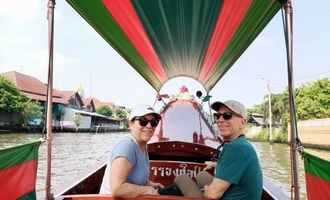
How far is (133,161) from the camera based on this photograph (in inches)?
102

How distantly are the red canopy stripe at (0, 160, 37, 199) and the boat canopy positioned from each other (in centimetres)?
157

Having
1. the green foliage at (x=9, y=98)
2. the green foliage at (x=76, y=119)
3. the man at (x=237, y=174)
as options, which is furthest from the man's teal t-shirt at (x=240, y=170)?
the green foliage at (x=76, y=119)

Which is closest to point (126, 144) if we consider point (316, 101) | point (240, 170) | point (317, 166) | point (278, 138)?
point (240, 170)

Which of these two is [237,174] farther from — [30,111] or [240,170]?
[30,111]

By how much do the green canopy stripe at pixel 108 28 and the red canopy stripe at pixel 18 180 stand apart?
156 cm

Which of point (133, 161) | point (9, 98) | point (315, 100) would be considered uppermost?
point (9, 98)

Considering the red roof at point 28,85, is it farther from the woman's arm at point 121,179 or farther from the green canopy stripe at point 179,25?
the woman's arm at point 121,179

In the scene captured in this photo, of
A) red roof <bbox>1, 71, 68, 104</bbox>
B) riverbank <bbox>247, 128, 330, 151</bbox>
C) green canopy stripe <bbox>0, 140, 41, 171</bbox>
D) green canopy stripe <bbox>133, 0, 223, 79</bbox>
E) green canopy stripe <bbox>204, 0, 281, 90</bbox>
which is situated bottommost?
riverbank <bbox>247, 128, 330, 151</bbox>

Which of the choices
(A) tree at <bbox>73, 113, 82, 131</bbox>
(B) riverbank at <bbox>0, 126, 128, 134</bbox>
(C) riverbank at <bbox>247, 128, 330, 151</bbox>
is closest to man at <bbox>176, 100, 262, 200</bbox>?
(B) riverbank at <bbox>0, 126, 128, 134</bbox>

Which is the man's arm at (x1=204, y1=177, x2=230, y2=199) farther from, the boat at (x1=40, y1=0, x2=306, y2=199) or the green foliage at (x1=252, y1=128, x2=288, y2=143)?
the green foliage at (x1=252, y1=128, x2=288, y2=143)

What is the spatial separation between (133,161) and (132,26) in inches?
104

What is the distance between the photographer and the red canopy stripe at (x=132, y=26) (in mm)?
3994

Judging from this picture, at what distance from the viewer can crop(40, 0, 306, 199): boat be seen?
3489 mm

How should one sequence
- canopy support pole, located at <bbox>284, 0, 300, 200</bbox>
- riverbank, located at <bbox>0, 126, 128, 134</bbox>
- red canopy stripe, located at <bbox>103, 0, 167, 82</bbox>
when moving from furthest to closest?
riverbank, located at <bbox>0, 126, 128, 134</bbox> → red canopy stripe, located at <bbox>103, 0, 167, 82</bbox> → canopy support pole, located at <bbox>284, 0, 300, 200</bbox>
